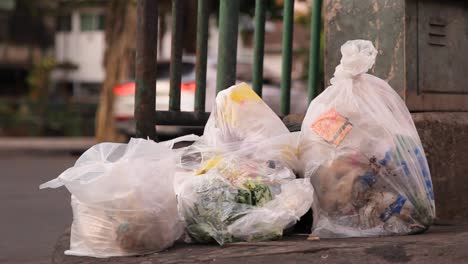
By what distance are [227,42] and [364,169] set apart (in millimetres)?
1083

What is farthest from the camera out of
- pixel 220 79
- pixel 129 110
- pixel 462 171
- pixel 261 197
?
pixel 129 110

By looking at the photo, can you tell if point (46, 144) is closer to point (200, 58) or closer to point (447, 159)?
point (200, 58)

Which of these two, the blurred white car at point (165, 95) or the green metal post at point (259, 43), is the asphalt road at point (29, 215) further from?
the blurred white car at point (165, 95)

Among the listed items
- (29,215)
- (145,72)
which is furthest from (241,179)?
(29,215)

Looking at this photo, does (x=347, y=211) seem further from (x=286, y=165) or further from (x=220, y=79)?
(x=220, y=79)

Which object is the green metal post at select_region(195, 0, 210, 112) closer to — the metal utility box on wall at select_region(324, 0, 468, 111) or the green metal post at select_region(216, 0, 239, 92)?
the green metal post at select_region(216, 0, 239, 92)

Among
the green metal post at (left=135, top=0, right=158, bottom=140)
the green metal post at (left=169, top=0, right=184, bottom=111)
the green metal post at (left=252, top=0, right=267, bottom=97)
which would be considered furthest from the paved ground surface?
the green metal post at (left=252, top=0, right=267, bottom=97)

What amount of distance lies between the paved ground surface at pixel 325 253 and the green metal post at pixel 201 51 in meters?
1.15

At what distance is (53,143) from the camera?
14562 mm

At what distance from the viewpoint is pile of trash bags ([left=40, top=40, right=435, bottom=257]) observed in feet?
9.66

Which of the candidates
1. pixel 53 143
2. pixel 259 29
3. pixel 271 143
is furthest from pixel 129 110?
pixel 271 143

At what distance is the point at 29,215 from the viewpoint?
5.95 m

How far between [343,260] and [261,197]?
1.30 feet

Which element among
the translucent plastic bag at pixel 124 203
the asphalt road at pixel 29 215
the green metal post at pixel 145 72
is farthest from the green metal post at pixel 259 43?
the asphalt road at pixel 29 215
